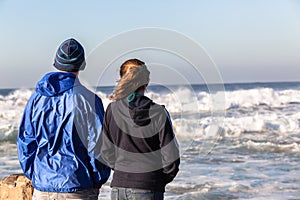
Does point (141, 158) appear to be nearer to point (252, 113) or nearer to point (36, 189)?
point (36, 189)

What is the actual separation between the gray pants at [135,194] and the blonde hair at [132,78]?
0.53 meters

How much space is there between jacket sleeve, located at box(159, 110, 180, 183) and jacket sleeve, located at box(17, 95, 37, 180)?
739 millimetres

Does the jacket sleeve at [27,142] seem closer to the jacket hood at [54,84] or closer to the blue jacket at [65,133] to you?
the blue jacket at [65,133]

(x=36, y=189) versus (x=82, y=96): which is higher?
(x=82, y=96)

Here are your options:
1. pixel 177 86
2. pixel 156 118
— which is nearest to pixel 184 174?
pixel 177 86

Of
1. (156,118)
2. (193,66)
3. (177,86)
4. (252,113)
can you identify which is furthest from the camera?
(252,113)

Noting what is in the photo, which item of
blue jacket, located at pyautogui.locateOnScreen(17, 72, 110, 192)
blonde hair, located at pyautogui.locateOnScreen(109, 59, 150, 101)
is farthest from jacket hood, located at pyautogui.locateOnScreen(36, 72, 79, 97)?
blonde hair, located at pyautogui.locateOnScreen(109, 59, 150, 101)

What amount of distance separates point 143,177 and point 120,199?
0.19 meters

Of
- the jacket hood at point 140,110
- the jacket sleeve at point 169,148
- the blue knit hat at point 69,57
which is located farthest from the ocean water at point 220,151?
the blue knit hat at point 69,57

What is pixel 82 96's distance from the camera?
9.42ft

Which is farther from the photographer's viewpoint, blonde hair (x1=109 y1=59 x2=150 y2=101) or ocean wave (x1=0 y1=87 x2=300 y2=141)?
ocean wave (x1=0 y1=87 x2=300 y2=141)

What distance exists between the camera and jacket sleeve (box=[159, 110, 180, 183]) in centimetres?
277

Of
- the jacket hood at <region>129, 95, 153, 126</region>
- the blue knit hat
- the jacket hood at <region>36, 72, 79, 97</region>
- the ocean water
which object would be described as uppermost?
the blue knit hat

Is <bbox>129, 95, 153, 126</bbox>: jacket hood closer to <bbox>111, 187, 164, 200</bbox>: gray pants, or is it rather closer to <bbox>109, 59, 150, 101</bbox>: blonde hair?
<bbox>109, 59, 150, 101</bbox>: blonde hair
